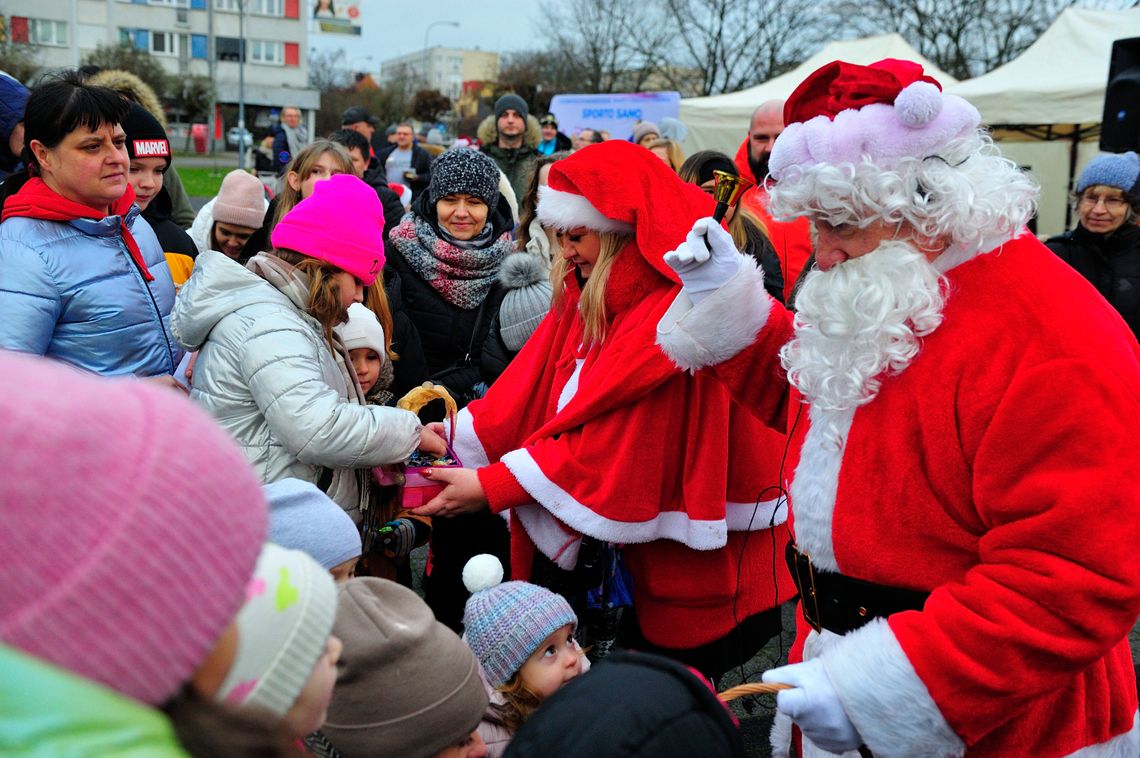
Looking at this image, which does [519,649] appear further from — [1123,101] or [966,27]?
[966,27]

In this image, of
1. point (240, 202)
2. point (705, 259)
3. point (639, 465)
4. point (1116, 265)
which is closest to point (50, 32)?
point (240, 202)

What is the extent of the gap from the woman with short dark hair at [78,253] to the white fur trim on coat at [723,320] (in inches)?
72.1

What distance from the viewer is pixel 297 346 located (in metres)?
2.64

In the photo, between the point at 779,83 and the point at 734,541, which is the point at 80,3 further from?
the point at 734,541

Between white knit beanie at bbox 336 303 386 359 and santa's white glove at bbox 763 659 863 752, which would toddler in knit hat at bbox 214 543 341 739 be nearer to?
santa's white glove at bbox 763 659 863 752

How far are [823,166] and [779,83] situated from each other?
14.4 metres

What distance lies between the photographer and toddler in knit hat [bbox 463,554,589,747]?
2.50 metres

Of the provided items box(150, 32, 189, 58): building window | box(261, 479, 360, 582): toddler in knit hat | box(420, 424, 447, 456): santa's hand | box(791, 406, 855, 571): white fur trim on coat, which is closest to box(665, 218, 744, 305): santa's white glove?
box(791, 406, 855, 571): white fur trim on coat

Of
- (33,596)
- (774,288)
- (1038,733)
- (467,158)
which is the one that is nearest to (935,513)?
(1038,733)

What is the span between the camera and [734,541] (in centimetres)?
299

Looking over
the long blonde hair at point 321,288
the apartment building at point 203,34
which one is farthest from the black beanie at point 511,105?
the apartment building at point 203,34

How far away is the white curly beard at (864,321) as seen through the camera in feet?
5.92

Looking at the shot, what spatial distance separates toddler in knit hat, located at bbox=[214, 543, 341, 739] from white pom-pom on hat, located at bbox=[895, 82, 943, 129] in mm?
1290

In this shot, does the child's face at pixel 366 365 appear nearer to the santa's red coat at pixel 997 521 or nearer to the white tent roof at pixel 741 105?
the santa's red coat at pixel 997 521
